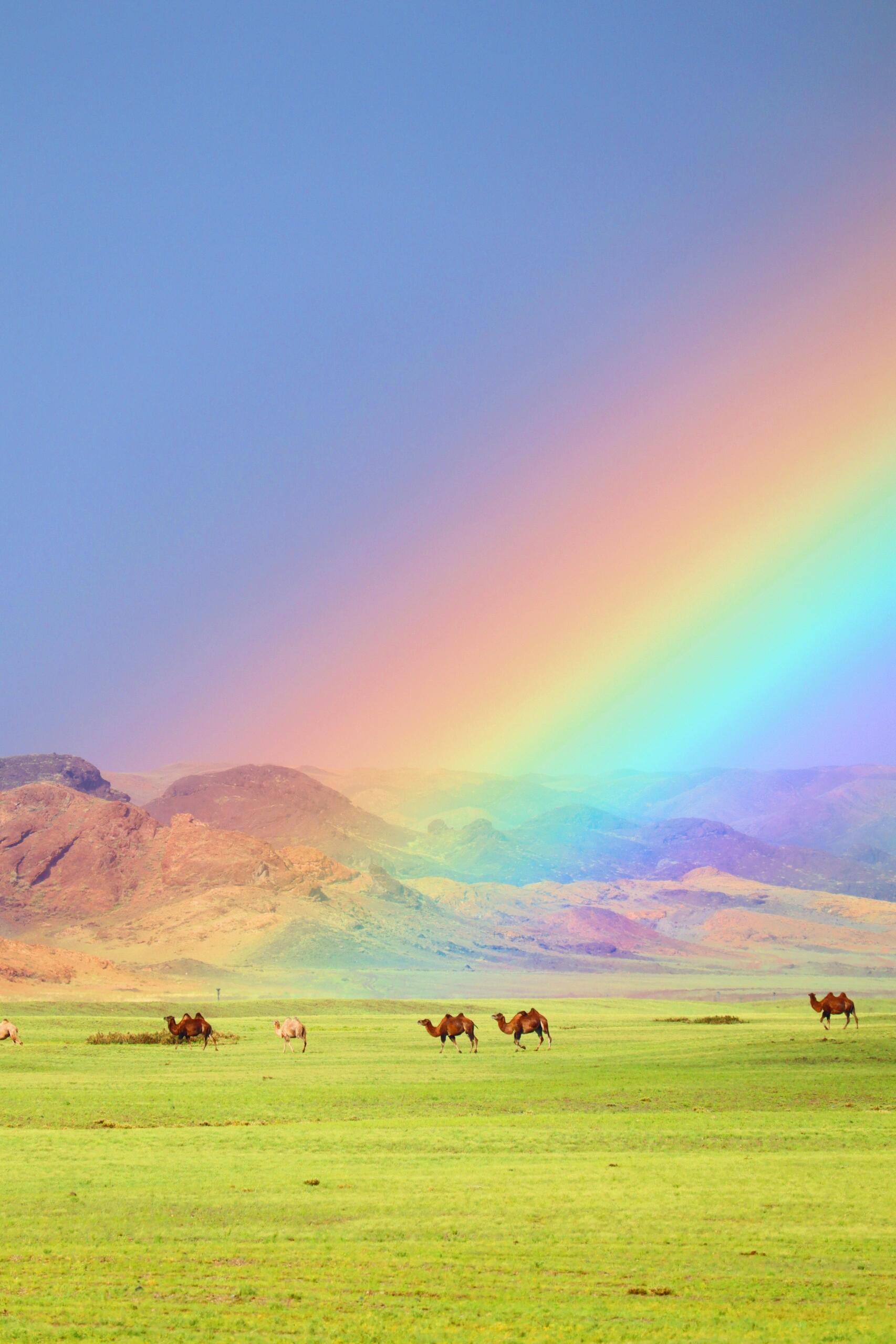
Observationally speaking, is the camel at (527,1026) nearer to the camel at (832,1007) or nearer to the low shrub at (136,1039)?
the low shrub at (136,1039)

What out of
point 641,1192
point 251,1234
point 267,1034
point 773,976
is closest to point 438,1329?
point 251,1234

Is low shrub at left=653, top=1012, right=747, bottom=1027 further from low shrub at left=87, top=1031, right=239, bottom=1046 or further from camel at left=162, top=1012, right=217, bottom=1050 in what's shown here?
camel at left=162, top=1012, right=217, bottom=1050

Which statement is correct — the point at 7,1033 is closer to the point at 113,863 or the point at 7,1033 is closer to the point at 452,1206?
the point at 452,1206

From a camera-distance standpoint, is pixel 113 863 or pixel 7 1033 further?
pixel 113 863

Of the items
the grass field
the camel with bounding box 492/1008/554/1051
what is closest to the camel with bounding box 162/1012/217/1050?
the grass field

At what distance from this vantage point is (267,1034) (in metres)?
63.8

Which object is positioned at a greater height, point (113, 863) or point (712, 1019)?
point (113, 863)

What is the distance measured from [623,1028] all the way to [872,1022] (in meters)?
12.3

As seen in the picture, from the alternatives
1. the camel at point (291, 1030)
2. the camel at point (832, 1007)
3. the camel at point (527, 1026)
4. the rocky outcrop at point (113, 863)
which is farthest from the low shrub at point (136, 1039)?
the rocky outcrop at point (113, 863)

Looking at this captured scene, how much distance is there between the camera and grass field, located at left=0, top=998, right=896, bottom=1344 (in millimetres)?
14555

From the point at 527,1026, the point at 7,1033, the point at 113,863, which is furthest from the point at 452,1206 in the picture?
the point at 113,863

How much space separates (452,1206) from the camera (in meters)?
20.2

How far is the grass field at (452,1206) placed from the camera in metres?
14.6

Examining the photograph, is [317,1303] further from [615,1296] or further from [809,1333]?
[809,1333]
